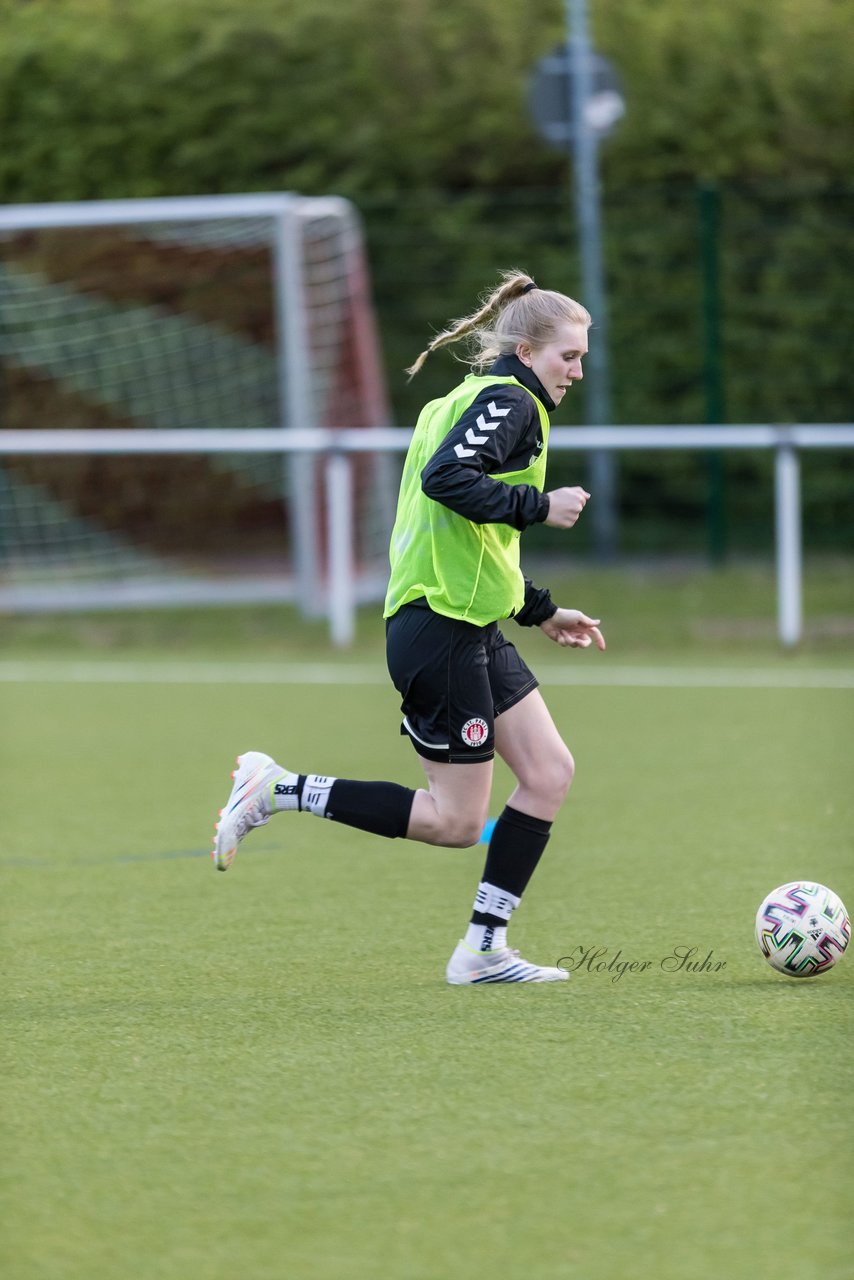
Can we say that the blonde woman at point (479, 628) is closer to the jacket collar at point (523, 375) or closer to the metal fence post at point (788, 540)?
the jacket collar at point (523, 375)

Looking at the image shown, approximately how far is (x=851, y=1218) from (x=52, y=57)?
12.7m

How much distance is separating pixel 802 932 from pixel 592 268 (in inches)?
356

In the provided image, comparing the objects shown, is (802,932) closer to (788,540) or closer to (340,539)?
(788,540)

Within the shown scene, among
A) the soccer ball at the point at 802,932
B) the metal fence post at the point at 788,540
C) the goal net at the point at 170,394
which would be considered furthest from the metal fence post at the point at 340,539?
the soccer ball at the point at 802,932

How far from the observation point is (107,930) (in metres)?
5.17

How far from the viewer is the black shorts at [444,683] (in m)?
4.36

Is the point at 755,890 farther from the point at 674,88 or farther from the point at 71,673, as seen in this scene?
the point at 674,88

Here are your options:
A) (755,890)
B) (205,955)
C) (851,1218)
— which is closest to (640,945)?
(755,890)

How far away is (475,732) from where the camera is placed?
14.3ft

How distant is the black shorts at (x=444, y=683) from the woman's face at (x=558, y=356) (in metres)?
0.58

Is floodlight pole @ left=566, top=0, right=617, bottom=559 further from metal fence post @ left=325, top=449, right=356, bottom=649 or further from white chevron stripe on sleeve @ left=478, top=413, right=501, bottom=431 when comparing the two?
white chevron stripe on sleeve @ left=478, top=413, right=501, bottom=431

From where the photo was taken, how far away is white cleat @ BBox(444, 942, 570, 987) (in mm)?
4516

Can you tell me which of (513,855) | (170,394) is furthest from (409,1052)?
(170,394)
